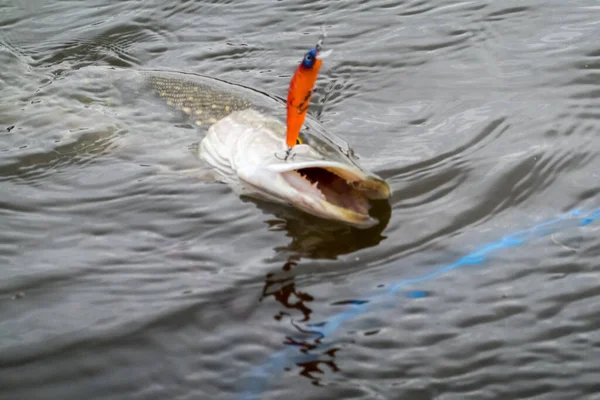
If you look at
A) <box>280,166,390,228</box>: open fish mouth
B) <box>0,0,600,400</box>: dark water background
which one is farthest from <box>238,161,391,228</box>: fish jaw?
<box>0,0,600,400</box>: dark water background

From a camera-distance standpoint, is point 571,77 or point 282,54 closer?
point 571,77

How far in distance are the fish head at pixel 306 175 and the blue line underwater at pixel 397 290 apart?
492mm

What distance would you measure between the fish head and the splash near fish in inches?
6.1

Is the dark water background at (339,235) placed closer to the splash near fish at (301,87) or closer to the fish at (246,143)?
the fish at (246,143)

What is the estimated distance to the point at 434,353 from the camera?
101 inches

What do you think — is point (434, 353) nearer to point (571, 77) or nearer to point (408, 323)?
point (408, 323)

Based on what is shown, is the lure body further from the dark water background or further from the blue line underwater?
the blue line underwater

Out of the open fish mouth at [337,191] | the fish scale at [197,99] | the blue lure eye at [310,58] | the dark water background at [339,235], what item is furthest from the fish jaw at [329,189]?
the fish scale at [197,99]

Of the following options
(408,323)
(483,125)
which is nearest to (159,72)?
(483,125)

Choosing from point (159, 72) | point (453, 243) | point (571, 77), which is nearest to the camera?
point (453, 243)

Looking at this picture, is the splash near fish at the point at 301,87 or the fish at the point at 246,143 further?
the fish at the point at 246,143

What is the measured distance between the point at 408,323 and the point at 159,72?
10.7 feet

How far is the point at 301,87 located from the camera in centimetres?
302

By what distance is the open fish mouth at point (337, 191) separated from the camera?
327 cm
